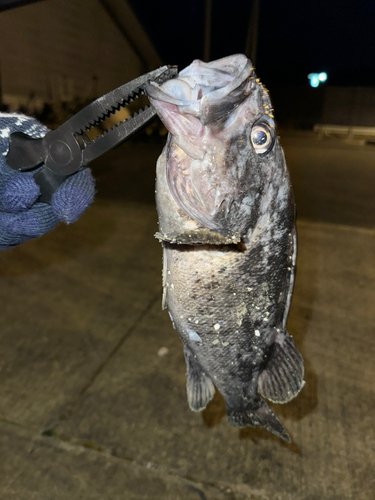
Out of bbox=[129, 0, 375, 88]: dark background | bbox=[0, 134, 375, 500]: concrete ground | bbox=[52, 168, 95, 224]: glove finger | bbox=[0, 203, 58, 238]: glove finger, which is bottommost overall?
bbox=[0, 134, 375, 500]: concrete ground

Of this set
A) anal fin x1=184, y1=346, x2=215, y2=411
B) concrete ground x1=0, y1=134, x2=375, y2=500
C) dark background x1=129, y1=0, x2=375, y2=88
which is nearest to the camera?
anal fin x1=184, y1=346, x2=215, y2=411

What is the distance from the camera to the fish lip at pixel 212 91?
0.65 m

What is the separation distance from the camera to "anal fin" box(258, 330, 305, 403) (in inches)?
45.2

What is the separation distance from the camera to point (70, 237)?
4176mm

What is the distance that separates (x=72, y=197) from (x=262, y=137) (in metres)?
0.57

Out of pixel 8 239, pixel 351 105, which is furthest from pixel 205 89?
pixel 351 105

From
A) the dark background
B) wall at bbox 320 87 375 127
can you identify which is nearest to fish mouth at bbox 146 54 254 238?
the dark background

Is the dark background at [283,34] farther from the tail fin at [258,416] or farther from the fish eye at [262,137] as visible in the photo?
the tail fin at [258,416]

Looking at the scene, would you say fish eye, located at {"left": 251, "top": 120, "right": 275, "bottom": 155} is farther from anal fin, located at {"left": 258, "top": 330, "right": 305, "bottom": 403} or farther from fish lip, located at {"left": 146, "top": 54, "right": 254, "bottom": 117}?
anal fin, located at {"left": 258, "top": 330, "right": 305, "bottom": 403}

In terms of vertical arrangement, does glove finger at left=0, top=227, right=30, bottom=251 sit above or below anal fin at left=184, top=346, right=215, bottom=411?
above

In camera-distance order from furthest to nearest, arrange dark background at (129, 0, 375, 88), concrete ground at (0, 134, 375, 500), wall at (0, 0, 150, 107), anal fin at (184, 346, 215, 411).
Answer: wall at (0, 0, 150, 107) → dark background at (129, 0, 375, 88) → concrete ground at (0, 134, 375, 500) → anal fin at (184, 346, 215, 411)

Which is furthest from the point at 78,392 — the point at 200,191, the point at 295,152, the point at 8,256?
the point at 295,152

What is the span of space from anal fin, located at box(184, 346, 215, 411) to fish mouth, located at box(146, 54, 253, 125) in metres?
0.91

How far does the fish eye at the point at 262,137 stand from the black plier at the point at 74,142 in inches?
10.6
